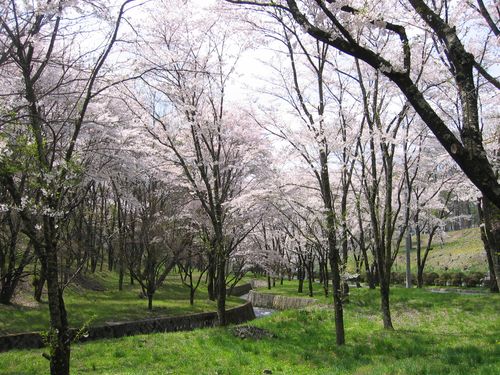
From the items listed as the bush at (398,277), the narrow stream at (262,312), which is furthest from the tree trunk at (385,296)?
the bush at (398,277)

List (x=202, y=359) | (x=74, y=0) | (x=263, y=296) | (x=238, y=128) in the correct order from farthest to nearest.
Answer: (x=263, y=296)
(x=238, y=128)
(x=202, y=359)
(x=74, y=0)

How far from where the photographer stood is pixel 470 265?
159 ft

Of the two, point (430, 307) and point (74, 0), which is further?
point (430, 307)

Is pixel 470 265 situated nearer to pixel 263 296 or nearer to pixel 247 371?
pixel 263 296

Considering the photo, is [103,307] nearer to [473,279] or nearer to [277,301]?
[277,301]

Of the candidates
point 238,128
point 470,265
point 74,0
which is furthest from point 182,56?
point 470,265

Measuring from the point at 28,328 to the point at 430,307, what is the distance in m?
15.5

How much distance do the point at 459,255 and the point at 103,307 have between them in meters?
49.8

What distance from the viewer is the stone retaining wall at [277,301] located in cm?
2775

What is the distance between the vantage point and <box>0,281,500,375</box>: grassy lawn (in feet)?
27.7

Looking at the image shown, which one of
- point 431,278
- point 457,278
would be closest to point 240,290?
point 431,278

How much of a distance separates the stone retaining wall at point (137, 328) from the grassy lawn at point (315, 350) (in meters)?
1.23

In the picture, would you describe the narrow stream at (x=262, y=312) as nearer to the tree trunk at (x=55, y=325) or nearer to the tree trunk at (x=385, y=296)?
the tree trunk at (x=385, y=296)

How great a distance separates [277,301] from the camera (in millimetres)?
31031
